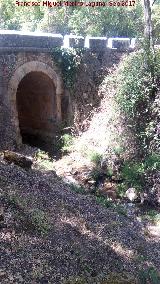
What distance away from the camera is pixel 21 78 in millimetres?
12625

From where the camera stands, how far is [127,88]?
40.3 feet

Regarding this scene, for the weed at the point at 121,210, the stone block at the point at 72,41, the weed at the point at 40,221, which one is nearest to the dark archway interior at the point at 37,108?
the stone block at the point at 72,41

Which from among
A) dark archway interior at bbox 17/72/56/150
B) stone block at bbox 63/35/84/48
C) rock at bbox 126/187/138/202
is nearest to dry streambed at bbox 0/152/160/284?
rock at bbox 126/187/138/202

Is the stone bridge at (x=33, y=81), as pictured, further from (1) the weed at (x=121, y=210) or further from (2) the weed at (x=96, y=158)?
(1) the weed at (x=121, y=210)

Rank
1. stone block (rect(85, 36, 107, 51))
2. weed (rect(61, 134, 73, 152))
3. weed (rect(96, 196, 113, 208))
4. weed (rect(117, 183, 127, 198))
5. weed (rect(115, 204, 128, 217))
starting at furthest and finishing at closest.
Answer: stone block (rect(85, 36, 107, 51)) → weed (rect(61, 134, 73, 152)) → weed (rect(117, 183, 127, 198)) → weed (rect(96, 196, 113, 208)) → weed (rect(115, 204, 128, 217))

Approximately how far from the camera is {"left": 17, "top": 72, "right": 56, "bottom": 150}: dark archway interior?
14363mm

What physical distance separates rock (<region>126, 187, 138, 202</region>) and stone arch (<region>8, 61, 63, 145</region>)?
3725 millimetres

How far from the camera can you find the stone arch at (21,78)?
40.5 feet

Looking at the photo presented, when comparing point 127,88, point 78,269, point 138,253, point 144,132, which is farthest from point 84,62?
point 78,269

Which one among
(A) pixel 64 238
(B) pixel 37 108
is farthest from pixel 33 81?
(A) pixel 64 238

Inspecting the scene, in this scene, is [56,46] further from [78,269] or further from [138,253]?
[78,269]

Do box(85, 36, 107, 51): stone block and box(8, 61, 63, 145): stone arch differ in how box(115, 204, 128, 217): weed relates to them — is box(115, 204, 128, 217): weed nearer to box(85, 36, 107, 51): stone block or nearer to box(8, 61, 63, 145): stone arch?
box(8, 61, 63, 145): stone arch

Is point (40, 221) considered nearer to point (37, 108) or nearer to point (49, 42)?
point (49, 42)

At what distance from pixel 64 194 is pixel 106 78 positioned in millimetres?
5707
